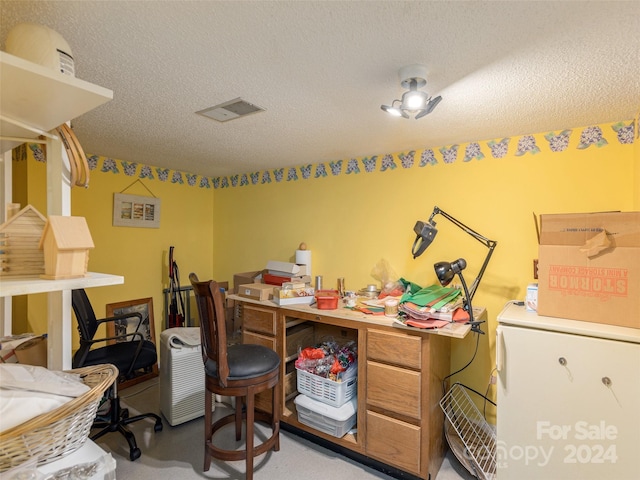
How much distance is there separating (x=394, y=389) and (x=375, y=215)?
1389mm

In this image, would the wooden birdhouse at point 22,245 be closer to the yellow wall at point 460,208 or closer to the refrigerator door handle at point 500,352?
the refrigerator door handle at point 500,352

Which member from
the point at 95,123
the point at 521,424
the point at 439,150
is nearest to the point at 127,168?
the point at 95,123

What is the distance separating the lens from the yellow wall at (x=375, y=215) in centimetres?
212

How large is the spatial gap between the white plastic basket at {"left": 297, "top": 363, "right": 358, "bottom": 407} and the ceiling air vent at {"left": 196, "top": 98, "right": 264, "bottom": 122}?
1.72m

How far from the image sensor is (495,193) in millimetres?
2344

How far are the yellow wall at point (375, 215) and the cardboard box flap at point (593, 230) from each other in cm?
50

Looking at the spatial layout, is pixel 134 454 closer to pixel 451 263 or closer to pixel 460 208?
pixel 451 263

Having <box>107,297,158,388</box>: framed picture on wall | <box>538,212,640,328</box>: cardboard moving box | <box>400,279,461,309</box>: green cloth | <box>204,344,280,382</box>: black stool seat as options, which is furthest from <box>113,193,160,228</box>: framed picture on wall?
<box>538,212,640,328</box>: cardboard moving box

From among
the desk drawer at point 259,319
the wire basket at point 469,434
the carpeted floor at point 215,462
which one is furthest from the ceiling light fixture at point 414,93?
the carpeted floor at point 215,462

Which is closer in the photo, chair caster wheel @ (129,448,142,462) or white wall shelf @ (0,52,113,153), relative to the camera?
white wall shelf @ (0,52,113,153)

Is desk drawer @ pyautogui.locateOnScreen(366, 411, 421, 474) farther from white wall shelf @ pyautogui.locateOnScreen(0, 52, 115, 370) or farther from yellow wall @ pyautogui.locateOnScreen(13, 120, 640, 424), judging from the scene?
white wall shelf @ pyautogui.locateOnScreen(0, 52, 115, 370)

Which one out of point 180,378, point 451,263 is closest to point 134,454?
point 180,378

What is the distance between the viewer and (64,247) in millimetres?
846

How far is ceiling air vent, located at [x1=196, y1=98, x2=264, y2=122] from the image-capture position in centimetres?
181
